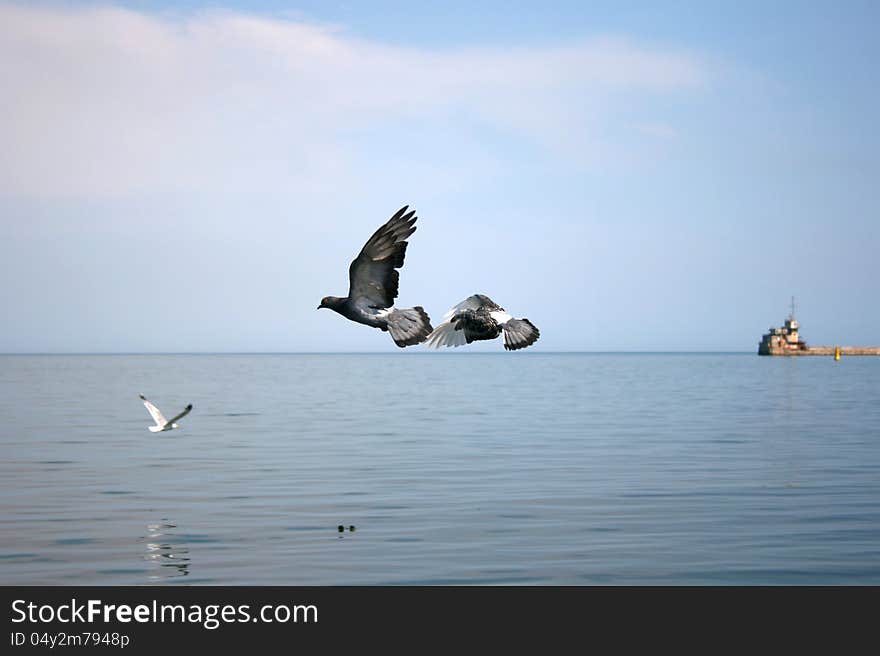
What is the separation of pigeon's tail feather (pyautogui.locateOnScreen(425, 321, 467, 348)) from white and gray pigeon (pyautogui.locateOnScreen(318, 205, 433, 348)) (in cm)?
170

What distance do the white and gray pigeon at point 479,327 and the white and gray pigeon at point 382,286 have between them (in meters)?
1.37

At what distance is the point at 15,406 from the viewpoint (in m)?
79.9

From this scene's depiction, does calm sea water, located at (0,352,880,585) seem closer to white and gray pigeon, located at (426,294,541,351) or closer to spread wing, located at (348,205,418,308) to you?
white and gray pigeon, located at (426,294,541,351)

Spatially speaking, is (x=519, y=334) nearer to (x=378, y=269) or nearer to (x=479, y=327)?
(x=479, y=327)

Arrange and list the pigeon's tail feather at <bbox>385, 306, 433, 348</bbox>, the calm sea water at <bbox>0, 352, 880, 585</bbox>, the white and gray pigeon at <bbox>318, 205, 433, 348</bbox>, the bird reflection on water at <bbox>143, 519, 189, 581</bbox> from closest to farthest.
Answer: the pigeon's tail feather at <bbox>385, 306, 433, 348</bbox> → the white and gray pigeon at <bbox>318, 205, 433, 348</bbox> → the bird reflection on water at <bbox>143, 519, 189, 581</bbox> → the calm sea water at <bbox>0, 352, 880, 585</bbox>

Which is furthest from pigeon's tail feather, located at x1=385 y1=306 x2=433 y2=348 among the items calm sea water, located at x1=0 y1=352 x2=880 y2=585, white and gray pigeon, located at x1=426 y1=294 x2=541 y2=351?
calm sea water, located at x1=0 y1=352 x2=880 y2=585

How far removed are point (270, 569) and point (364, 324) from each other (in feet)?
23.4

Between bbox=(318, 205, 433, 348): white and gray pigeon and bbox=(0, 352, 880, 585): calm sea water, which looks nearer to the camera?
bbox=(318, 205, 433, 348): white and gray pigeon

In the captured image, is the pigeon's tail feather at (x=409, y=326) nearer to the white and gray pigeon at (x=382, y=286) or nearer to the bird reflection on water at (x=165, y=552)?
the white and gray pigeon at (x=382, y=286)

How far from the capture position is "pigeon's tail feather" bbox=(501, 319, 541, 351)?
2083cm

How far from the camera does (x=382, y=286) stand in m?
18.9

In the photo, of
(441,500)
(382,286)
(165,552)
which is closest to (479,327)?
(382,286)
